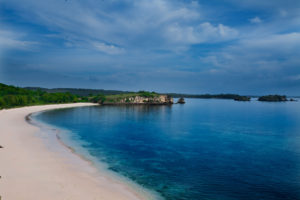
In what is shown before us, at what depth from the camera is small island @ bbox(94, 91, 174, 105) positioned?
173750mm

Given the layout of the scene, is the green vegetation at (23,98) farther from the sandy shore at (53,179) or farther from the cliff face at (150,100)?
the sandy shore at (53,179)

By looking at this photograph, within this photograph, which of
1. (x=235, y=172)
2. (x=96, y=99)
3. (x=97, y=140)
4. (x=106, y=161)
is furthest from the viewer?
(x=96, y=99)

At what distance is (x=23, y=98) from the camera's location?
11006 cm

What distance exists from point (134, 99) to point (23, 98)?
91.3 meters

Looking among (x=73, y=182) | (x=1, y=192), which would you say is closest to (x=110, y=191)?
(x=73, y=182)

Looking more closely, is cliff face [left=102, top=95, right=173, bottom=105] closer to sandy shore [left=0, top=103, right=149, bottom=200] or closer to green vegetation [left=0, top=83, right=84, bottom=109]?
green vegetation [left=0, top=83, right=84, bottom=109]

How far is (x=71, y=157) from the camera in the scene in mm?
25734

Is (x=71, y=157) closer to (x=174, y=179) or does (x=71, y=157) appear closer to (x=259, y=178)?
(x=174, y=179)

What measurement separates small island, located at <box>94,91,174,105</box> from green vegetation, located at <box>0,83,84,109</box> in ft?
82.8

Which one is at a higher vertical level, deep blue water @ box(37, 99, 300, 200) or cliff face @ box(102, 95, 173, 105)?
cliff face @ box(102, 95, 173, 105)

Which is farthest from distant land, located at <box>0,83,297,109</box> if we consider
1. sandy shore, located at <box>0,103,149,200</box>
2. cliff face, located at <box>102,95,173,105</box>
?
sandy shore, located at <box>0,103,149,200</box>

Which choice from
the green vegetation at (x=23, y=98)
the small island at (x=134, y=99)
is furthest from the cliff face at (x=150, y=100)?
the green vegetation at (x=23, y=98)

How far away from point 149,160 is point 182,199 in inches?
428

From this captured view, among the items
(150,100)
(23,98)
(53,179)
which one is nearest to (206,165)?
(53,179)
